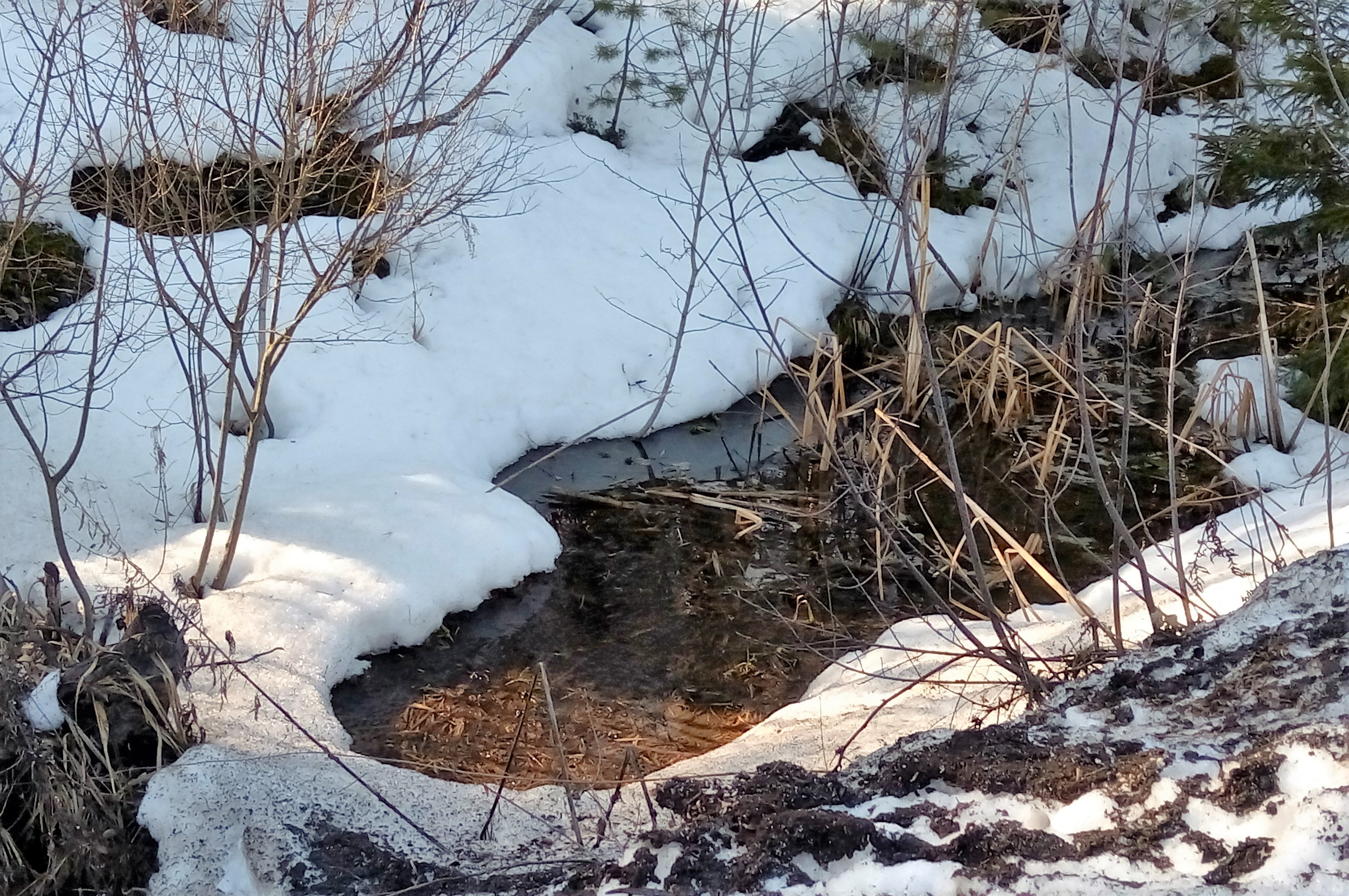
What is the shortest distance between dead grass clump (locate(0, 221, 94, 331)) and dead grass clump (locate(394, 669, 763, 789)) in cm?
279

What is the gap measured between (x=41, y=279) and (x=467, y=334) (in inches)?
82.7

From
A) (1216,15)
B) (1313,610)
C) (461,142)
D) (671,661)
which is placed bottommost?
(671,661)

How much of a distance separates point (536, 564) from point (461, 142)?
179 cm

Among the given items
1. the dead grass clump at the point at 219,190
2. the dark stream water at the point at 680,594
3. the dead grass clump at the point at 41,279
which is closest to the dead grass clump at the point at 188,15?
the dead grass clump at the point at 219,190

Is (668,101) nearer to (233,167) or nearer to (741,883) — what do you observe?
(233,167)

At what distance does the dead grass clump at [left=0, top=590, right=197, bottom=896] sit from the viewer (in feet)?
8.20

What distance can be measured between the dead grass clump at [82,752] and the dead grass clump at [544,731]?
2.51 ft

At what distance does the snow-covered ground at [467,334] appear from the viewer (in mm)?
3062

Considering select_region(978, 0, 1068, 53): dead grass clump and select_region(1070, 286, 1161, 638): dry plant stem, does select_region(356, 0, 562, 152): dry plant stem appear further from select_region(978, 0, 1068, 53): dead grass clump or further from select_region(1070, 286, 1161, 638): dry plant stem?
select_region(978, 0, 1068, 53): dead grass clump

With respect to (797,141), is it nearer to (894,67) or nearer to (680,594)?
(894,67)

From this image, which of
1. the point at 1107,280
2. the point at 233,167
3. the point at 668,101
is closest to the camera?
the point at 233,167

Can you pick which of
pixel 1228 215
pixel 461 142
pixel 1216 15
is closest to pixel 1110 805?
pixel 461 142

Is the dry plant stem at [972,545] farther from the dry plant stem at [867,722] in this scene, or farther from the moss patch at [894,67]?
the moss patch at [894,67]

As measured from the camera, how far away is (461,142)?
14.6ft
